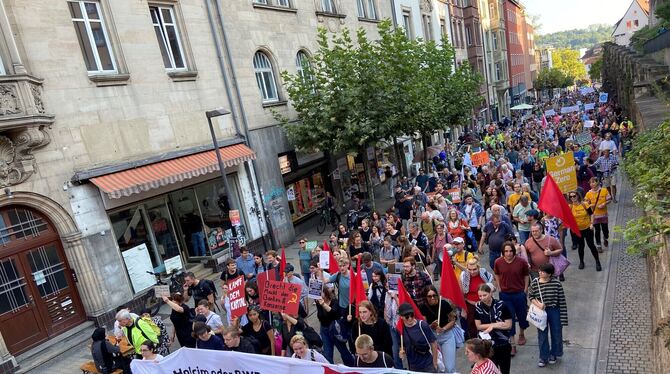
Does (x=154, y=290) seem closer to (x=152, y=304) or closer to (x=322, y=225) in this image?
(x=152, y=304)

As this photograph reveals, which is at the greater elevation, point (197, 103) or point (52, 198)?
point (197, 103)

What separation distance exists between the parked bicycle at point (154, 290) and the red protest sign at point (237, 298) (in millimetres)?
3973

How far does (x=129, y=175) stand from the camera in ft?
39.0

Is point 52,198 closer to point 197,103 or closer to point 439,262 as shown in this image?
point 197,103

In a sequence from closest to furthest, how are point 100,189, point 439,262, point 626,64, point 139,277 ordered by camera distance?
point 439,262 < point 100,189 < point 139,277 < point 626,64

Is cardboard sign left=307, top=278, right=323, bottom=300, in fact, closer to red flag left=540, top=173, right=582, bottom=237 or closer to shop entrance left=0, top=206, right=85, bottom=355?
red flag left=540, top=173, right=582, bottom=237

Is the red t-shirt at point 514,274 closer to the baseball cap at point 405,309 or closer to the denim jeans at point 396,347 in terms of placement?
the denim jeans at point 396,347

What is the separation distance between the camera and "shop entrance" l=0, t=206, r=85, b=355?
33.3ft

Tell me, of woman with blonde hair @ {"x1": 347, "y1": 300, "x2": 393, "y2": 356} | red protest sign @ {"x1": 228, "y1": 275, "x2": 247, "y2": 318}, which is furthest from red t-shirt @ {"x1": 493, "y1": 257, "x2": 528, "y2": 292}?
red protest sign @ {"x1": 228, "y1": 275, "x2": 247, "y2": 318}

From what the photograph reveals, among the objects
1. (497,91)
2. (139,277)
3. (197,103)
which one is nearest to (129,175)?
(139,277)

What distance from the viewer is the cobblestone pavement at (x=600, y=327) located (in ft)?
21.5

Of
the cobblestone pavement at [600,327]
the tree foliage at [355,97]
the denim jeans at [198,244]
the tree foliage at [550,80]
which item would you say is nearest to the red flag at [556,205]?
the cobblestone pavement at [600,327]

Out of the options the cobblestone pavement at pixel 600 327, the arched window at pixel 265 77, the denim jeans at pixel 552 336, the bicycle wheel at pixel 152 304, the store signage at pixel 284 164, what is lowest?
the cobblestone pavement at pixel 600 327

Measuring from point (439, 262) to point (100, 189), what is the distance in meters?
8.04
